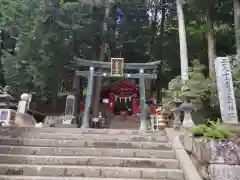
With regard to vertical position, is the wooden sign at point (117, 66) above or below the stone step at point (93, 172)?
above

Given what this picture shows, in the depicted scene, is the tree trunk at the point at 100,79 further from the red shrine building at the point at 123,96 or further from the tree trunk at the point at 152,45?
the tree trunk at the point at 152,45

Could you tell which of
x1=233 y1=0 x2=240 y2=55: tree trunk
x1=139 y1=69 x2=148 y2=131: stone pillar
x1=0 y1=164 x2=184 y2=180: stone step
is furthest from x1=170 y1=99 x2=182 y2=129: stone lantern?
x1=233 y1=0 x2=240 y2=55: tree trunk

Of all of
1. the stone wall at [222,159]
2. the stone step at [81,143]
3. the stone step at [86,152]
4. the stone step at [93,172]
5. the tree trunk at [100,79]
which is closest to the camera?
the stone wall at [222,159]

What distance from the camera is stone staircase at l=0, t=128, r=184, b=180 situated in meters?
4.54

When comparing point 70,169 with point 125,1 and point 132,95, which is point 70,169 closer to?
point 125,1

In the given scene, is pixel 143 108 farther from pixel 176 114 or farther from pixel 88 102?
pixel 176 114

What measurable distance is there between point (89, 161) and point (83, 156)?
268mm

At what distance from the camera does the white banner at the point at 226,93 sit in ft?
17.7

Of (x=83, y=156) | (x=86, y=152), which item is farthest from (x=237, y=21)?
(x=83, y=156)

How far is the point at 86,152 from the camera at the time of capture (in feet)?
17.7

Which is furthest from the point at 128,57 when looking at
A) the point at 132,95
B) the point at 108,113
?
the point at 108,113

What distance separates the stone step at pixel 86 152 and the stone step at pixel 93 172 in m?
0.67

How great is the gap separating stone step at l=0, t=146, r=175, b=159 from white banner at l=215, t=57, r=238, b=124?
1494 mm

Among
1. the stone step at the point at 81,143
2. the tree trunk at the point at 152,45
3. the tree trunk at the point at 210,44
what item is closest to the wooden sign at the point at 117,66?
the tree trunk at the point at 210,44
